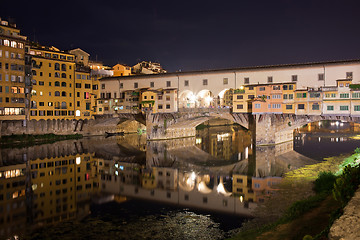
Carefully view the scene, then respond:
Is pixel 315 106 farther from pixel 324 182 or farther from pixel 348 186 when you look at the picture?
pixel 348 186

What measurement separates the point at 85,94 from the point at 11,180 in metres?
39.1

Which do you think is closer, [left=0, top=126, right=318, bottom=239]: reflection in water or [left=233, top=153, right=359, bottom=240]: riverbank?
[left=233, top=153, right=359, bottom=240]: riverbank

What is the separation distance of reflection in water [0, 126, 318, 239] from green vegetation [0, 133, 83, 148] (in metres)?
4.42

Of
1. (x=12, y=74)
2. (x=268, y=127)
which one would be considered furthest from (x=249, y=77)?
(x=12, y=74)

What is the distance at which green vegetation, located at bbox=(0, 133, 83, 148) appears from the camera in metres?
47.4

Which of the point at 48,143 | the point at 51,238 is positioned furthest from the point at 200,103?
the point at 51,238

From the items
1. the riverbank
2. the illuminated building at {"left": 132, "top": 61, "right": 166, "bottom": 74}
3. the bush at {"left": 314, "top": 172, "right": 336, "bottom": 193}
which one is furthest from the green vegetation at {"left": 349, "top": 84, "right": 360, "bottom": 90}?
the illuminated building at {"left": 132, "top": 61, "right": 166, "bottom": 74}

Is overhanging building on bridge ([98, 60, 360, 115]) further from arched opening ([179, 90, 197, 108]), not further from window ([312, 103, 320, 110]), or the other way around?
arched opening ([179, 90, 197, 108])

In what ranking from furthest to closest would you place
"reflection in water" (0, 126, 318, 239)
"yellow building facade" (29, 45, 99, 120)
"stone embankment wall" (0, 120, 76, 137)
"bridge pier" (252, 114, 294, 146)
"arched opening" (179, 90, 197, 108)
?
"yellow building facade" (29, 45, 99, 120), "arched opening" (179, 90, 197, 108), "stone embankment wall" (0, 120, 76, 137), "bridge pier" (252, 114, 294, 146), "reflection in water" (0, 126, 318, 239)

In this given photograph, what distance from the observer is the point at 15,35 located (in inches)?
2087

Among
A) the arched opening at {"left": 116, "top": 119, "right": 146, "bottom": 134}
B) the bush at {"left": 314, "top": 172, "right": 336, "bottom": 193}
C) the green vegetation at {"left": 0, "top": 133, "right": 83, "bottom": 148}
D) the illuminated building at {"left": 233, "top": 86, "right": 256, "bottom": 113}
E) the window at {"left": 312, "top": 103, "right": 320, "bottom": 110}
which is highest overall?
the illuminated building at {"left": 233, "top": 86, "right": 256, "bottom": 113}

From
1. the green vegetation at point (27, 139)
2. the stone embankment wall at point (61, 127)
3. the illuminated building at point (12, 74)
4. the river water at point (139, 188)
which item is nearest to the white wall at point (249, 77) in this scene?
the river water at point (139, 188)

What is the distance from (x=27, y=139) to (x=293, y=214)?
158 ft

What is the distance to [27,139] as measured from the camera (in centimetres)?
5078
